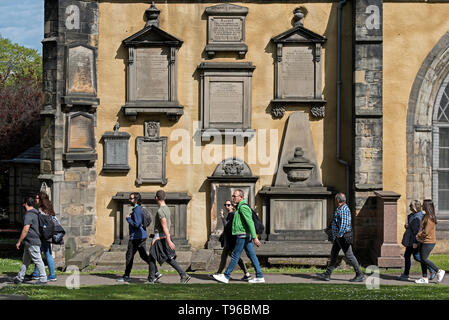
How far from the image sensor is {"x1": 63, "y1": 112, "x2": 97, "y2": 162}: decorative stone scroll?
524 inches

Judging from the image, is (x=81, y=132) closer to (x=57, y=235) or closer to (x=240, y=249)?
(x=57, y=235)

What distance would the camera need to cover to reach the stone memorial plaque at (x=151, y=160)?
1370 cm

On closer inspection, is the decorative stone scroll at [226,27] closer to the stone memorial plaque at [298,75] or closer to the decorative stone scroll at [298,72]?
the decorative stone scroll at [298,72]

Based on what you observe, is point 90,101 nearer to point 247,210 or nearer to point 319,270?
point 247,210

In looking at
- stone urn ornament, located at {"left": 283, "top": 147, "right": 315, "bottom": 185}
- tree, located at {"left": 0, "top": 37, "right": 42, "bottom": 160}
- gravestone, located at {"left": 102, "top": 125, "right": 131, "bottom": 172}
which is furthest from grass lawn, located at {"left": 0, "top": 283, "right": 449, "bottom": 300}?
tree, located at {"left": 0, "top": 37, "right": 42, "bottom": 160}

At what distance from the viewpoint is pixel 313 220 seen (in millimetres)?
13547

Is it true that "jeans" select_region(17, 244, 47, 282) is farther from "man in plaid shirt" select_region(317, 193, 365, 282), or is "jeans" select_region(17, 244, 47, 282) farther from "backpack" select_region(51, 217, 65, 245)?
"man in plaid shirt" select_region(317, 193, 365, 282)

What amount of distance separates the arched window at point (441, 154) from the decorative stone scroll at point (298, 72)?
9.54ft

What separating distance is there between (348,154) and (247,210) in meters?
4.40

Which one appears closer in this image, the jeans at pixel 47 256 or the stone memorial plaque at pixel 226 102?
the jeans at pixel 47 256

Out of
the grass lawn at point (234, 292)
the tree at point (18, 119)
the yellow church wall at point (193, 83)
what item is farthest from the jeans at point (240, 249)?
the tree at point (18, 119)

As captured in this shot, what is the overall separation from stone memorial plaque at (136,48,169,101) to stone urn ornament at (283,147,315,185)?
132 inches

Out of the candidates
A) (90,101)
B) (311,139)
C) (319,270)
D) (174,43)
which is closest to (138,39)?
(174,43)

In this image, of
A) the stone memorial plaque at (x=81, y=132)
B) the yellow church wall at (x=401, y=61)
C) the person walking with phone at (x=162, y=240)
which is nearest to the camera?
the person walking with phone at (x=162, y=240)
